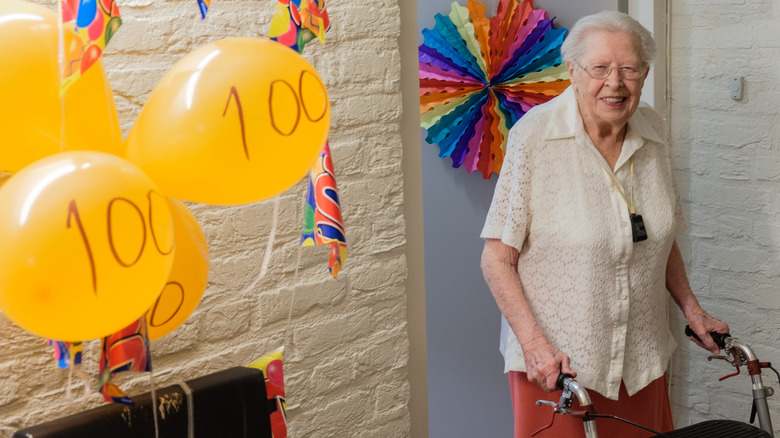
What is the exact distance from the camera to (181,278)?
91cm

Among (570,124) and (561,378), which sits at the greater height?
(570,124)

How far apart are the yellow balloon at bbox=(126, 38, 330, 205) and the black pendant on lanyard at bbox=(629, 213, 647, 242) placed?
3.44ft

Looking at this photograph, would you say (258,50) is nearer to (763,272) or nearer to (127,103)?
(127,103)

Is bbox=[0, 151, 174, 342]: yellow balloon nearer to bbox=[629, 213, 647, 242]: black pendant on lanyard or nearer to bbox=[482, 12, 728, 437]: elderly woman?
bbox=[482, 12, 728, 437]: elderly woman

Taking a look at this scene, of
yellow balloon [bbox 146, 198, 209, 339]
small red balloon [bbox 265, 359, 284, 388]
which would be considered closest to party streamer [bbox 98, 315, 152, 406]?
yellow balloon [bbox 146, 198, 209, 339]

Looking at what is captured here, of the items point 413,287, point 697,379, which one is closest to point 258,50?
point 413,287

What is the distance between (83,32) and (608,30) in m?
1.20

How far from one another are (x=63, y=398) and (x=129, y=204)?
0.54 metres

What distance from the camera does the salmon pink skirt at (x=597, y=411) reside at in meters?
1.82

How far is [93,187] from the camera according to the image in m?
0.70

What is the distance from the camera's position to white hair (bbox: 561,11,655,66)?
5.69 ft

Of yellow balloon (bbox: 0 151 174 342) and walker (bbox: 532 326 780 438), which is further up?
yellow balloon (bbox: 0 151 174 342)

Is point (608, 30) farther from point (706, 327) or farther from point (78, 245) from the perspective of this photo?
point (78, 245)

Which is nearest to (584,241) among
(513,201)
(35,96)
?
(513,201)
